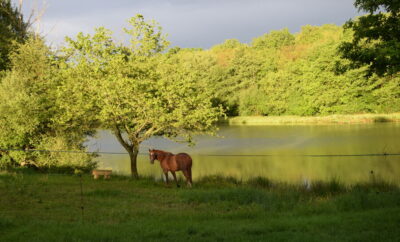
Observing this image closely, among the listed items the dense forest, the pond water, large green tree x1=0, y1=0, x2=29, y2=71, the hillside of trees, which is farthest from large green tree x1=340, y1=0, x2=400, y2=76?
the hillside of trees

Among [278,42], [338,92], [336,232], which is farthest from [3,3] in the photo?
[278,42]

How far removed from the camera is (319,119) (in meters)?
56.4

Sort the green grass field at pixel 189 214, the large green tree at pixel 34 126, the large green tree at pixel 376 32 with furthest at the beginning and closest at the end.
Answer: the large green tree at pixel 34 126, the large green tree at pixel 376 32, the green grass field at pixel 189 214

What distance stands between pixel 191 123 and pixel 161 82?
2.08 meters

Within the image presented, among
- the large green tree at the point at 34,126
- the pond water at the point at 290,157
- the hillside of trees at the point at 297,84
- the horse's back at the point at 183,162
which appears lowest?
the pond water at the point at 290,157

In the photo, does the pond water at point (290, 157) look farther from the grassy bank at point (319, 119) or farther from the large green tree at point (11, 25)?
the grassy bank at point (319, 119)

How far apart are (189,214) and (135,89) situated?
7.79m

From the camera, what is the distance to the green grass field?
276 inches

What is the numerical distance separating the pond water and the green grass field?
365 cm

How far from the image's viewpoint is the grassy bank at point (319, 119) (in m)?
51.5

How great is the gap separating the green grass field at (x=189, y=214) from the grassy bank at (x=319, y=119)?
40.8 m

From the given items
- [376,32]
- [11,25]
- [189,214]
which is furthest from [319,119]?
[189,214]

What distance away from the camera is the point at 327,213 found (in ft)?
29.5

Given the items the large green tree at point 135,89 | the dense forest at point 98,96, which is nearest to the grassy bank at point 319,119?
the dense forest at point 98,96
